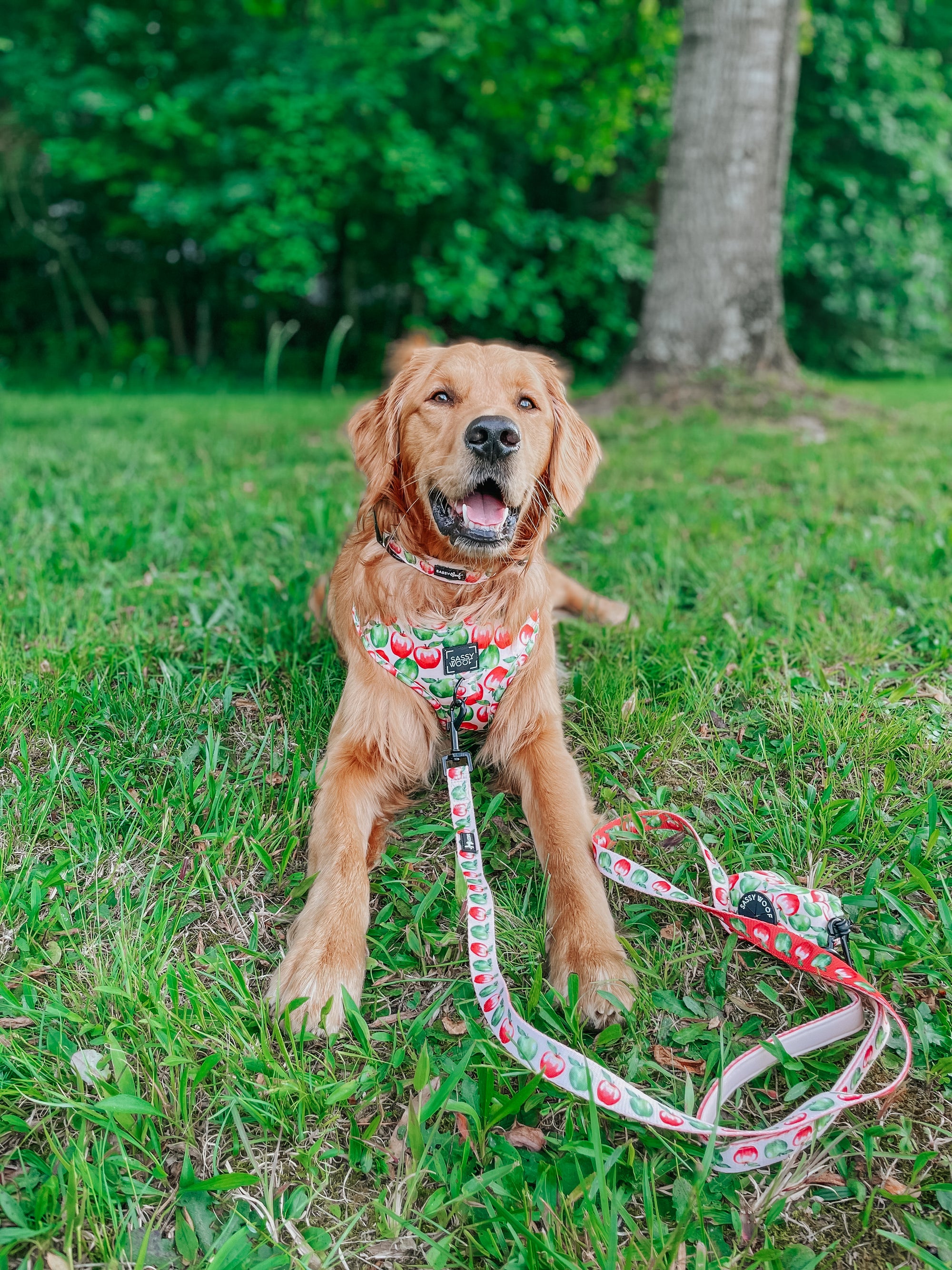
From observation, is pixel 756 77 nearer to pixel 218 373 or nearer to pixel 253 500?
pixel 253 500

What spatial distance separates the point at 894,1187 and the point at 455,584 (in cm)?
180

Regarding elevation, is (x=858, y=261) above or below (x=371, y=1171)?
above

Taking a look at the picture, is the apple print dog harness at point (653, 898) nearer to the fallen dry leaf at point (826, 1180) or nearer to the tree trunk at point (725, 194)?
the fallen dry leaf at point (826, 1180)

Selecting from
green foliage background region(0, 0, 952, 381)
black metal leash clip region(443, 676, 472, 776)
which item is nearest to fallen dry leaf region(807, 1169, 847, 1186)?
black metal leash clip region(443, 676, 472, 776)

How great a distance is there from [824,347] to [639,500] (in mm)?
14191

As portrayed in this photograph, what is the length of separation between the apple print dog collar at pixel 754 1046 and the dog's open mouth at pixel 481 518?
2.10 feet

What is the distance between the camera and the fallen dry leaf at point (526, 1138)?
1631 mm

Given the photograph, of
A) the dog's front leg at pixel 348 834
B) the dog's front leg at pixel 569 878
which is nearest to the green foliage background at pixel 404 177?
the dog's front leg at pixel 348 834

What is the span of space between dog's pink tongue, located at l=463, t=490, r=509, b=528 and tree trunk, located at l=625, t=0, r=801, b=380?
215 inches

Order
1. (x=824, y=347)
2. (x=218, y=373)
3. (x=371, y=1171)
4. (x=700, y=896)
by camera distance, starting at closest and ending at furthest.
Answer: (x=371, y=1171), (x=700, y=896), (x=218, y=373), (x=824, y=347)

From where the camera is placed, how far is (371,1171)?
159 cm

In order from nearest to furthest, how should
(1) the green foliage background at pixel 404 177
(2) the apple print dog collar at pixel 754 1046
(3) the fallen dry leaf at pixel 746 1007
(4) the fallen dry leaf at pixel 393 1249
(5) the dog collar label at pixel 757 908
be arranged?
(4) the fallen dry leaf at pixel 393 1249, (2) the apple print dog collar at pixel 754 1046, (3) the fallen dry leaf at pixel 746 1007, (5) the dog collar label at pixel 757 908, (1) the green foliage background at pixel 404 177

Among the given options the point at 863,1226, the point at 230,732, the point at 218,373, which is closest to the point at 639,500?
the point at 230,732

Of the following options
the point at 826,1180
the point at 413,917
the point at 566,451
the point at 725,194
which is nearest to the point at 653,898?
the point at 413,917
